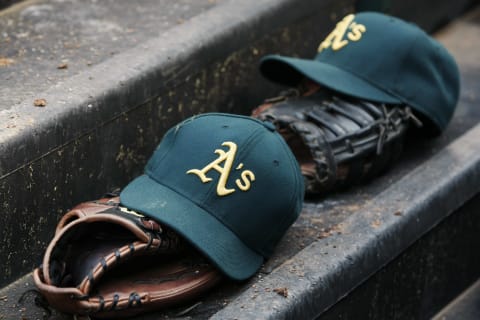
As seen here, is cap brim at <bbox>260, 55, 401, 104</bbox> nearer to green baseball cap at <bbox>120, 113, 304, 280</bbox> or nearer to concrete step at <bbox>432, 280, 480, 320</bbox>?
green baseball cap at <bbox>120, 113, 304, 280</bbox>

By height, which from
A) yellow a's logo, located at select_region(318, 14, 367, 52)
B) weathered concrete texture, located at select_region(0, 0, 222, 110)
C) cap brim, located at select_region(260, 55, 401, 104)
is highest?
yellow a's logo, located at select_region(318, 14, 367, 52)

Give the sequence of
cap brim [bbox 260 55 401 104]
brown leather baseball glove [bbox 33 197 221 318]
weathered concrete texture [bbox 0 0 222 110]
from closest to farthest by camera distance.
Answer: brown leather baseball glove [bbox 33 197 221 318]
weathered concrete texture [bbox 0 0 222 110]
cap brim [bbox 260 55 401 104]

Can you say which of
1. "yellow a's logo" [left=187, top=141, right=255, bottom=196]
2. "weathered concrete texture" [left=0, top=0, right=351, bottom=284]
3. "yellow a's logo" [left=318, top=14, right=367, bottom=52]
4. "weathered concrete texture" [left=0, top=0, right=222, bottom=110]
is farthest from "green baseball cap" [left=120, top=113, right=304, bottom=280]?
"yellow a's logo" [left=318, top=14, right=367, bottom=52]

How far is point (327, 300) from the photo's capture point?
6.50 ft

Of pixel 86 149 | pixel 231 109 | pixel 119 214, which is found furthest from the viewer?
pixel 231 109

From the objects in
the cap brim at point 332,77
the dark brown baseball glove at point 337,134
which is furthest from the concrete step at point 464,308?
the cap brim at point 332,77

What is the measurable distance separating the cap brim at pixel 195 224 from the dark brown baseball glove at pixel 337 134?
394 millimetres

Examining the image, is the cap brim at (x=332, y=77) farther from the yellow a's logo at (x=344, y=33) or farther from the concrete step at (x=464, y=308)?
the concrete step at (x=464, y=308)

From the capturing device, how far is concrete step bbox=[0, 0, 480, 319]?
1975mm

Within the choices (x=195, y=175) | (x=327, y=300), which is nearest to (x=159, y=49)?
(x=195, y=175)

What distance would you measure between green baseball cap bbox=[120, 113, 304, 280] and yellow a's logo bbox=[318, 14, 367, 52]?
1.86ft

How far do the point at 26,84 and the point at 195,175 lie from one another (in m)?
0.53

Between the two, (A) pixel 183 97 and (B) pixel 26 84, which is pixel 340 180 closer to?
(A) pixel 183 97

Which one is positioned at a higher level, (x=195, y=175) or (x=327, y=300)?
(x=195, y=175)
